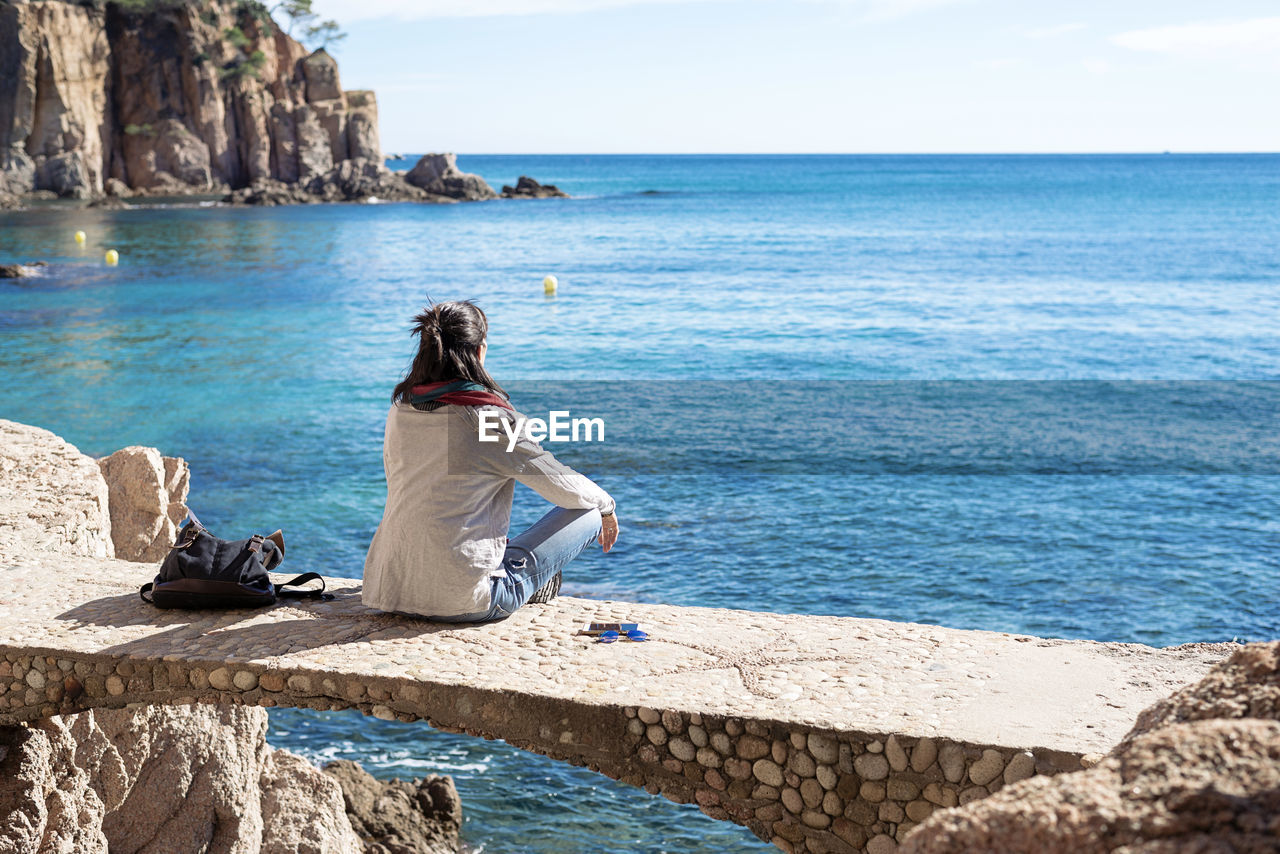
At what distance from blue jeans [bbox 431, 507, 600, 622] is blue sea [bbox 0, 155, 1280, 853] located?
276 cm

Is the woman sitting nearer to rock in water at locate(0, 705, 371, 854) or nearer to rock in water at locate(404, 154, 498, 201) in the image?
rock in water at locate(0, 705, 371, 854)

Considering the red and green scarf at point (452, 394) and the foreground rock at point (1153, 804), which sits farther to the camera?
the red and green scarf at point (452, 394)

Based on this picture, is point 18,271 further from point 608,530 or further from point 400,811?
point 608,530

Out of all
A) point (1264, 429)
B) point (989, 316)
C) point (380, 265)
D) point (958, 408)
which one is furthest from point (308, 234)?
point (1264, 429)

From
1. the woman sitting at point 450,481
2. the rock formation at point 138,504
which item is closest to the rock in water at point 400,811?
the rock formation at point 138,504

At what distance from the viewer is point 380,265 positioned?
134 feet

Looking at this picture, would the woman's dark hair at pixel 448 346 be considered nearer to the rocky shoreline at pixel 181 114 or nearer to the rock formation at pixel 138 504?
the rock formation at pixel 138 504

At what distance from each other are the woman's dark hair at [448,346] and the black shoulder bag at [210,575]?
121 cm

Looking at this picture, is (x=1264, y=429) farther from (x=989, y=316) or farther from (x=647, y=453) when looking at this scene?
(x=989, y=316)

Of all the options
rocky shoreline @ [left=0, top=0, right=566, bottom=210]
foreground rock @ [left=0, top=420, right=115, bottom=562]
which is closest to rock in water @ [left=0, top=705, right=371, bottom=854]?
foreground rock @ [left=0, top=420, right=115, bottom=562]

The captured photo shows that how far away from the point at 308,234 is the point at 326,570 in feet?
138

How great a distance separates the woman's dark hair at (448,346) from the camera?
474 cm

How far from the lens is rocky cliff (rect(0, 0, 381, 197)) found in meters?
60.3

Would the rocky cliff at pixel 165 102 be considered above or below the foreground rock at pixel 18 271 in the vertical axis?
above
